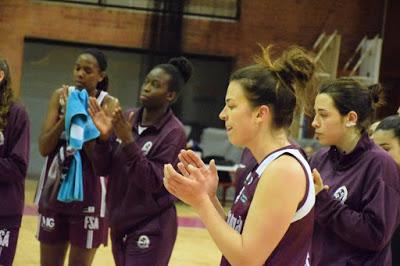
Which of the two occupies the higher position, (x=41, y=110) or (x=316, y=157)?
(x=316, y=157)

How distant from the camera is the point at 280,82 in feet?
7.76

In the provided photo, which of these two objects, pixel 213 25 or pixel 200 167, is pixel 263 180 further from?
pixel 213 25

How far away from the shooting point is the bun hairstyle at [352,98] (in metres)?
3.11

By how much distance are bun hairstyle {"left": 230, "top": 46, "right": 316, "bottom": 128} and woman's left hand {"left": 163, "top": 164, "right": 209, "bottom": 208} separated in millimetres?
310

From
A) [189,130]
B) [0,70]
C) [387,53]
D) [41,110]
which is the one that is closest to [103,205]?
[0,70]

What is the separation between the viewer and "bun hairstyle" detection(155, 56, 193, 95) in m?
A: 4.12

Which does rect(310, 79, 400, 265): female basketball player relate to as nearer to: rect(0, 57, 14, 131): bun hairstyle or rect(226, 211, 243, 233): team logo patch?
rect(226, 211, 243, 233): team logo patch

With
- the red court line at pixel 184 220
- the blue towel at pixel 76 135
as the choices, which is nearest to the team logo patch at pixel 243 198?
the blue towel at pixel 76 135

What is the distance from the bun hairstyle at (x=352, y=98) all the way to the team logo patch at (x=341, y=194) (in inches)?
10.9

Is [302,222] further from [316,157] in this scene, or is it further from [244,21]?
[244,21]

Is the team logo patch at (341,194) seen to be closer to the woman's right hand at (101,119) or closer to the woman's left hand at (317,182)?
the woman's left hand at (317,182)

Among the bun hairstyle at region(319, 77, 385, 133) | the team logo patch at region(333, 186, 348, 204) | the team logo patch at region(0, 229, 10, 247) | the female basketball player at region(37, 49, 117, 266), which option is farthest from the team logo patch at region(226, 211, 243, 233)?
the female basketball player at region(37, 49, 117, 266)

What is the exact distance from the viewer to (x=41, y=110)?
508 inches

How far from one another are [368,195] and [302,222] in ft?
2.86
